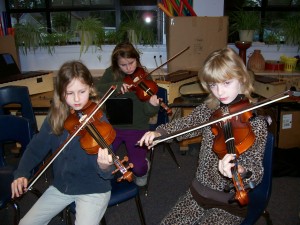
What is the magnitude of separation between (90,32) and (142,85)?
4.90 feet

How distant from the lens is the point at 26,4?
3758mm

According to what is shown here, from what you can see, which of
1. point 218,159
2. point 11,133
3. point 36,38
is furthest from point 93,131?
point 36,38

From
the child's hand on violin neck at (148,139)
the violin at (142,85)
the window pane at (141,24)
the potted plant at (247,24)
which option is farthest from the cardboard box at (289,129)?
the child's hand on violin neck at (148,139)

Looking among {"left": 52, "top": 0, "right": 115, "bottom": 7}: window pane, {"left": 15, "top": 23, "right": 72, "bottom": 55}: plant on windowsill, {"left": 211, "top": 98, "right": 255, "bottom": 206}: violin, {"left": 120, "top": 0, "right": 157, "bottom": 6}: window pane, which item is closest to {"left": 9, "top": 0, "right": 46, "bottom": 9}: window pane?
{"left": 52, "top": 0, "right": 115, "bottom": 7}: window pane

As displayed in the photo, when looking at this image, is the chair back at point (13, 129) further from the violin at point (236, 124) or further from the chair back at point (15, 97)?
the violin at point (236, 124)

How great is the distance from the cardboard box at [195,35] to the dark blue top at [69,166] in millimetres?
1879

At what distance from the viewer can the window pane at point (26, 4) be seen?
3744 millimetres

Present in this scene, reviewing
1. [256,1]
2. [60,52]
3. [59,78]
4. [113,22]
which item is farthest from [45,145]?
[256,1]

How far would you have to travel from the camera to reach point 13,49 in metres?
3.15

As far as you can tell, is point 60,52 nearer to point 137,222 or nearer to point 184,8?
point 184,8

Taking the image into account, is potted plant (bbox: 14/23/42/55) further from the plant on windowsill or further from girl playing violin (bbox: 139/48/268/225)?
girl playing violin (bbox: 139/48/268/225)

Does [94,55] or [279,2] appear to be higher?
[279,2]

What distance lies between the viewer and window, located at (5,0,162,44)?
373 cm

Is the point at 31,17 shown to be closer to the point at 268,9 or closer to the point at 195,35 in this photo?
the point at 195,35
